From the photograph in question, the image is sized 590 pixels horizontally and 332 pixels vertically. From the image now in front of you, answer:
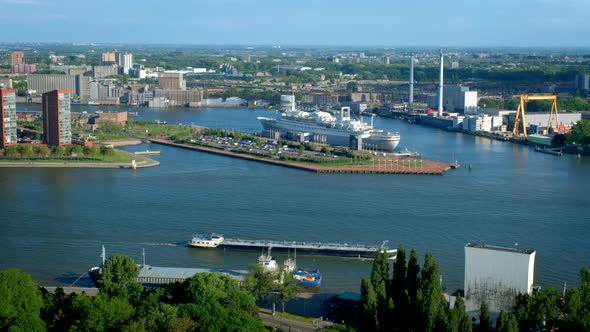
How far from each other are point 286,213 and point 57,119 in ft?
17.8

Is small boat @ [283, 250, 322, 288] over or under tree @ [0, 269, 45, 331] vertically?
under

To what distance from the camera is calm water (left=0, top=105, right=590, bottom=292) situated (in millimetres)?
6598

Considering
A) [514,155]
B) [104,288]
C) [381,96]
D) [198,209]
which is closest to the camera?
[104,288]

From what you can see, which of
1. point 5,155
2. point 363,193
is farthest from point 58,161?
point 363,193

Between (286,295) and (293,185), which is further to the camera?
(293,185)

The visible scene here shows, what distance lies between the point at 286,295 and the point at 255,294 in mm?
216

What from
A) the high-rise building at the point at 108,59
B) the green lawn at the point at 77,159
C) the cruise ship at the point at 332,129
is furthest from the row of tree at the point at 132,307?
the high-rise building at the point at 108,59

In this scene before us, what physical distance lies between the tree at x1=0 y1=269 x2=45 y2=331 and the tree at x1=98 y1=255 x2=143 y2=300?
0.42 meters

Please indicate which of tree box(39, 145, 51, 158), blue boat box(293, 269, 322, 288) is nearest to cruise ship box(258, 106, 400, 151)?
tree box(39, 145, 51, 158)

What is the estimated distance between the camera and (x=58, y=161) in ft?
37.3

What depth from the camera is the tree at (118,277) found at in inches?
209

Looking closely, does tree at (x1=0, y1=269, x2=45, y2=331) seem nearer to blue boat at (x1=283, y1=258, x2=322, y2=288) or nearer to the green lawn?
blue boat at (x1=283, y1=258, x2=322, y2=288)

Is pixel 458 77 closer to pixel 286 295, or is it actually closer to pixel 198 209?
→ pixel 198 209

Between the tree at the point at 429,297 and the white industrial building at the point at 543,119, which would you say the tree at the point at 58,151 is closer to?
the tree at the point at 429,297
